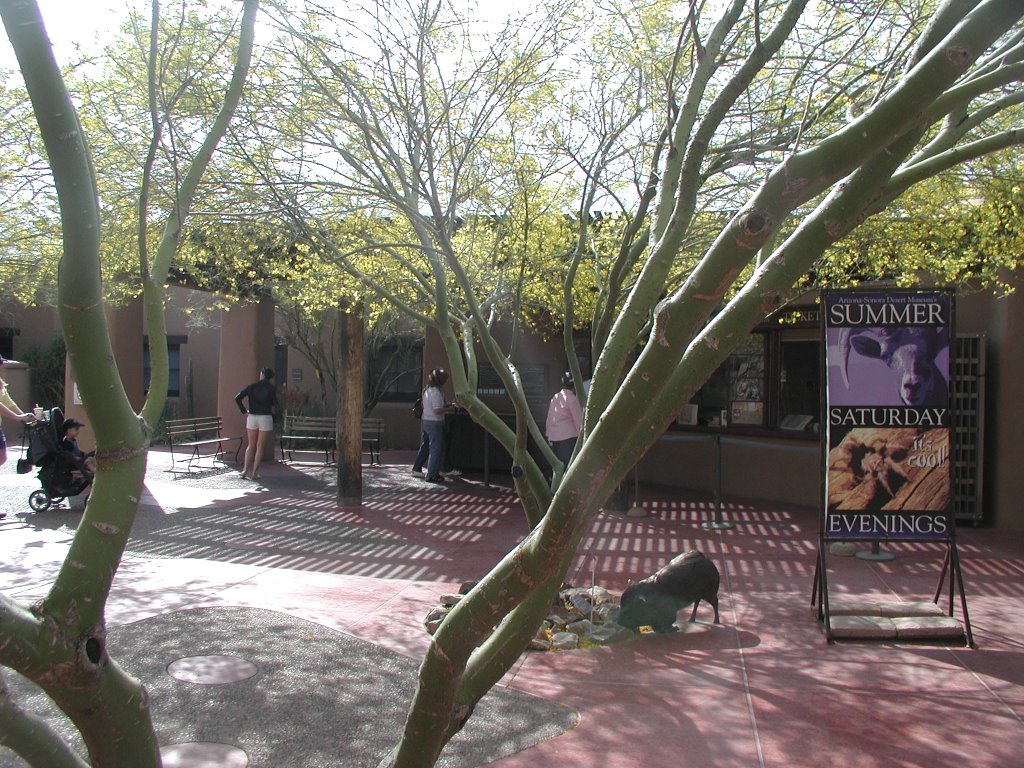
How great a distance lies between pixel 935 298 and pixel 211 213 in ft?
16.7

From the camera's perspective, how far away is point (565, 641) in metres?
5.93

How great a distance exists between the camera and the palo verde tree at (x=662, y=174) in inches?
85.1

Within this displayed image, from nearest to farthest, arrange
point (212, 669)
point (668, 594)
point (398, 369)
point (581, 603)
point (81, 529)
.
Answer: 1. point (81, 529)
2. point (212, 669)
3. point (668, 594)
4. point (581, 603)
5. point (398, 369)

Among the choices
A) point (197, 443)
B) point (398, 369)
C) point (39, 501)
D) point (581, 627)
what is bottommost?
point (581, 627)

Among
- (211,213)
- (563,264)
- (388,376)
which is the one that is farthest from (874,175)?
(388,376)

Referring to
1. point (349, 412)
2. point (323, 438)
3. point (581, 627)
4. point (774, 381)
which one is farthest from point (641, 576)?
point (323, 438)

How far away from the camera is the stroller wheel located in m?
10.5

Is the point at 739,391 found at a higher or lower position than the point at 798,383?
lower

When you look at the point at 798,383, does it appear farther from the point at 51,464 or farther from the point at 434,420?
the point at 51,464

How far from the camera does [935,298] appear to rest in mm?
6297

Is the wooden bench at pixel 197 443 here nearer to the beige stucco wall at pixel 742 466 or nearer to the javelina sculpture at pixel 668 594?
the beige stucco wall at pixel 742 466

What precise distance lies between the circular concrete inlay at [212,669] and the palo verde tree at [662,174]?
6.71ft

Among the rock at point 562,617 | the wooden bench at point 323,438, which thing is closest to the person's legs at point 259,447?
the wooden bench at point 323,438

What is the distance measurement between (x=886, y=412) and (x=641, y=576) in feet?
8.40
